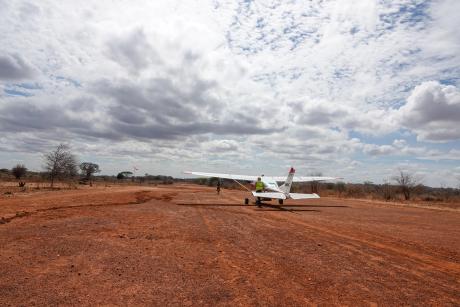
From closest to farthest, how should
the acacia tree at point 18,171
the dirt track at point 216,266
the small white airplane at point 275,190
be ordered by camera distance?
1. the dirt track at point 216,266
2. the small white airplane at point 275,190
3. the acacia tree at point 18,171

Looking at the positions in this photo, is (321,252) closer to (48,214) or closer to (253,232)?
(253,232)

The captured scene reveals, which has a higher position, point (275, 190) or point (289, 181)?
point (289, 181)

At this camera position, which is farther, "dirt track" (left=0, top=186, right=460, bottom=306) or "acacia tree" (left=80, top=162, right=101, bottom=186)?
"acacia tree" (left=80, top=162, right=101, bottom=186)

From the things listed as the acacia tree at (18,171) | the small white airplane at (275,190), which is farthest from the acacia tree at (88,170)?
the small white airplane at (275,190)

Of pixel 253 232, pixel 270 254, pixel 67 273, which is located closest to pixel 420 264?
pixel 270 254

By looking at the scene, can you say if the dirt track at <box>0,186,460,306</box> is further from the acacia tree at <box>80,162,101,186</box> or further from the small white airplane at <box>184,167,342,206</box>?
the acacia tree at <box>80,162,101,186</box>

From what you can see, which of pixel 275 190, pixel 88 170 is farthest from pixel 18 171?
pixel 275 190

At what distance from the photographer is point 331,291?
20.3ft

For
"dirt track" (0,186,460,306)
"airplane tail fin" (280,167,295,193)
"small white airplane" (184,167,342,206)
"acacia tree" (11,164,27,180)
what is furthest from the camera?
"acacia tree" (11,164,27,180)

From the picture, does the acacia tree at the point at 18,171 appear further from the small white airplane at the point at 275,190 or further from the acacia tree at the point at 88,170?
the small white airplane at the point at 275,190

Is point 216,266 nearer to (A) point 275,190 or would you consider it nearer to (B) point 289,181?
(B) point 289,181

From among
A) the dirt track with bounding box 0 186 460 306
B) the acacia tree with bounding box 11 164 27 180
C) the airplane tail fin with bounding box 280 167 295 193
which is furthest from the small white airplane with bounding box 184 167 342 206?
the acacia tree with bounding box 11 164 27 180

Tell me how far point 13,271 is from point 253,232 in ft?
25.9

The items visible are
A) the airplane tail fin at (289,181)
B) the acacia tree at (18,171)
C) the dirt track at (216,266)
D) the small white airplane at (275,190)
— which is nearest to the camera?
the dirt track at (216,266)
